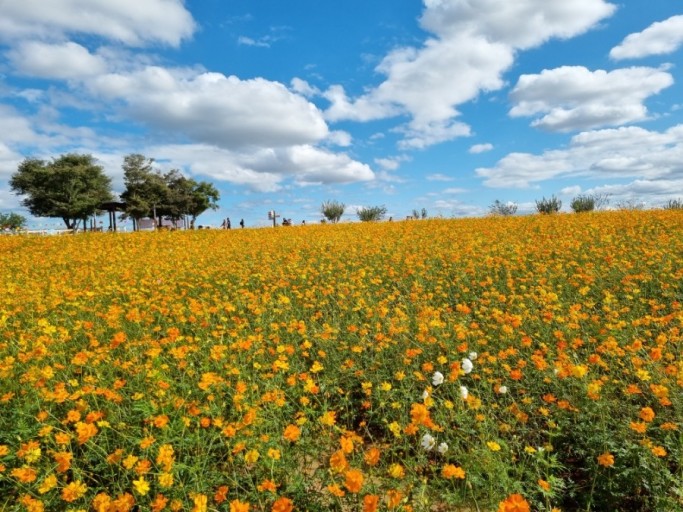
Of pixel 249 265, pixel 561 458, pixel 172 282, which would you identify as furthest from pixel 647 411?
pixel 249 265

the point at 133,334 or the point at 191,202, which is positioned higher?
the point at 191,202

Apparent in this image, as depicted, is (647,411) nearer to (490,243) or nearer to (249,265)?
(249,265)

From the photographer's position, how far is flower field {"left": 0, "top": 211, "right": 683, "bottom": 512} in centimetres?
249

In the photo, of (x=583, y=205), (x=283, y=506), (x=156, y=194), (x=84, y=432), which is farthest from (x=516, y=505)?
(x=156, y=194)

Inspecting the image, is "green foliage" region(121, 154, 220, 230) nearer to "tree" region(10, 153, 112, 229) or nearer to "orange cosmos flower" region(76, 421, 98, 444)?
"tree" region(10, 153, 112, 229)

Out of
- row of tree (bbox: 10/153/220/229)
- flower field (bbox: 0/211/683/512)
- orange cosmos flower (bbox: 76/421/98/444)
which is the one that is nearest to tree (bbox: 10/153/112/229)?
row of tree (bbox: 10/153/220/229)

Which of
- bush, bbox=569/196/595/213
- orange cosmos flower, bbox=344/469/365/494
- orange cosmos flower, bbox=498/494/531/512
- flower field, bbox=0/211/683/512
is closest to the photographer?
orange cosmos flower, bbox=498/494/531/512

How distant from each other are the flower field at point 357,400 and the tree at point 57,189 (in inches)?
1879

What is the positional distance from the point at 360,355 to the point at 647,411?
7.92ft

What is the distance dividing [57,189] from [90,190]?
3.25 metres

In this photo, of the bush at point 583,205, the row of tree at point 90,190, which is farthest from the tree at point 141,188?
the bush at point 583,205

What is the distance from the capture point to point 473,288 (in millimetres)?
6734

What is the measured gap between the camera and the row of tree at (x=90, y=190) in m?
48.3

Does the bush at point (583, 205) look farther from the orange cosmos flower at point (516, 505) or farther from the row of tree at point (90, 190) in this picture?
the row of tree at point (90, 190)
